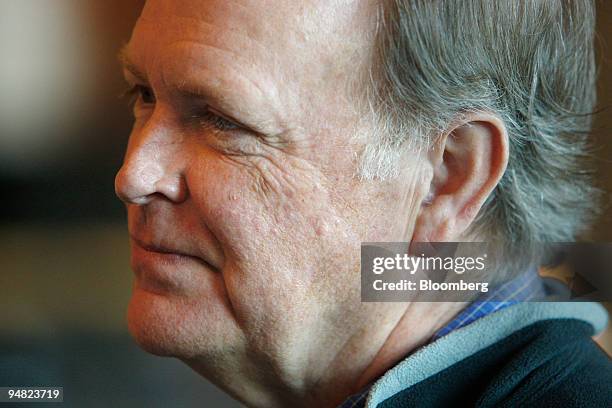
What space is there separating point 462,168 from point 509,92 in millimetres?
97

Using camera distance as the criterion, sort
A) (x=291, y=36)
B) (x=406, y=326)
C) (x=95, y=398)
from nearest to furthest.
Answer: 1. (x=291, y=36)
2. (x=406, y=326)
3. (x=95, y=398)

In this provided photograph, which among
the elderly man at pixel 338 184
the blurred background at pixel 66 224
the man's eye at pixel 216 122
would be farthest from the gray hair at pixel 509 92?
the blurred background at pixel 66 224

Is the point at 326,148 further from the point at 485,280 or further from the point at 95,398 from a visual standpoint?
the point at 95,398

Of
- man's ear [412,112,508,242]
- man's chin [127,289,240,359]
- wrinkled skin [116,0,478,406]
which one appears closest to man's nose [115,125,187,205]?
wrinkled skin [116,0,478,406]

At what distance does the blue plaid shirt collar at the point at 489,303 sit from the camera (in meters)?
0.80

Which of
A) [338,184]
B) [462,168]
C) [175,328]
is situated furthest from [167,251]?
[462,168]

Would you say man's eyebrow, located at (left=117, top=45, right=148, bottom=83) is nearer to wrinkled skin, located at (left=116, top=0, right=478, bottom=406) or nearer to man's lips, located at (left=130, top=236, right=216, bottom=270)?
wrinkled skin, located at (left=116, top=0, right=478, bottom=406)

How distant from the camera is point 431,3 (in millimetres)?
720

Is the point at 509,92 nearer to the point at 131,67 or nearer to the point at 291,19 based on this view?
the point at 291,19

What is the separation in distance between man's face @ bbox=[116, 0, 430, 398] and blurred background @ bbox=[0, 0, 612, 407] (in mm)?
167

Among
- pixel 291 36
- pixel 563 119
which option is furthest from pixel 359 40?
pixel 563 119

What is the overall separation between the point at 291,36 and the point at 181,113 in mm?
145

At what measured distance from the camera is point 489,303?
2.68 feet

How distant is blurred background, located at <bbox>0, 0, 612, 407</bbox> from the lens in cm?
95
